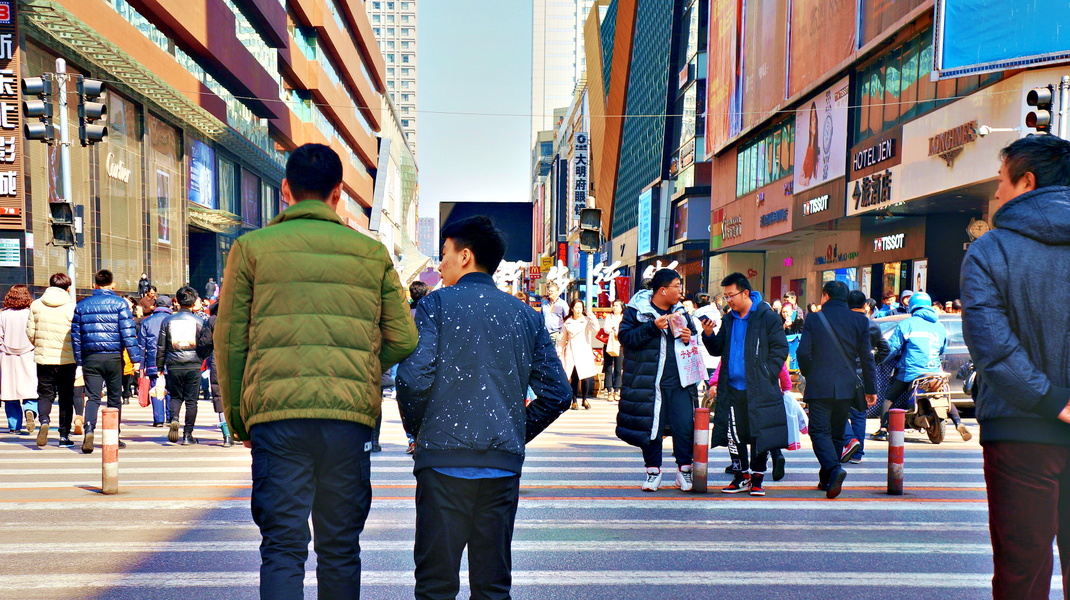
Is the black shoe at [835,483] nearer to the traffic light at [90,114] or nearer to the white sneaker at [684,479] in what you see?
the white sneaker at [684,479]

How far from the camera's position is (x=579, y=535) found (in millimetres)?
6242

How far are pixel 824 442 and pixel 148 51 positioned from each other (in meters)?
26.2

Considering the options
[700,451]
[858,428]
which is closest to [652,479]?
[700,451]

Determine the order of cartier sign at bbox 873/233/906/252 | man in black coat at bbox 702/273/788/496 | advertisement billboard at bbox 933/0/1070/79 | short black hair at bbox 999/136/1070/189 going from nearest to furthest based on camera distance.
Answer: short black hair at bbox 999/136/1070/189, man in black coat at bbox 702/273/788/496, advertisement billboard at bbox 933/0/1070/79, cartier sign at bbox 873/233/906/252

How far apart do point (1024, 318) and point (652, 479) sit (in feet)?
16.1

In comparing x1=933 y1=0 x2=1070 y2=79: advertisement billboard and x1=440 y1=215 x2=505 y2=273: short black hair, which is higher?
x1=933 y1=0 x2=1070 y2=79: advertisement billboard

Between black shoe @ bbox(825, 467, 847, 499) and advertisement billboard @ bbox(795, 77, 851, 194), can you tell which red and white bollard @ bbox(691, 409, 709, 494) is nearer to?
black shoe @ bbox(825, 467, 847, 499)

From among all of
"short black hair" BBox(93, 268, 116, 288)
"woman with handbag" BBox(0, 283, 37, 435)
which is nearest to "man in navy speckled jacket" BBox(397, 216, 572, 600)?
"short black hair" BBox(93, 268, 116, 288)

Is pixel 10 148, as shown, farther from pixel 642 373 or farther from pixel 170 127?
pixel 642 373

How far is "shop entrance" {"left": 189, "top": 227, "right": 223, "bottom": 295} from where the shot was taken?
127ft

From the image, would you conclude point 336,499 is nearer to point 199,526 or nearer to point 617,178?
point 199,526

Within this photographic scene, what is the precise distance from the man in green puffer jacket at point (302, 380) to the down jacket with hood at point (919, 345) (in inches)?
365

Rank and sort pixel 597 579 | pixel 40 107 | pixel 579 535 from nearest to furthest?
pixel 597 579
pixel 579 535
pixel 40 107

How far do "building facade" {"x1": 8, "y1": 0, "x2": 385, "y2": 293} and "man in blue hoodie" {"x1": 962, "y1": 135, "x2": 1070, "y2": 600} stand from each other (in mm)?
16769
